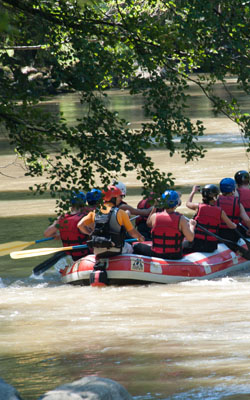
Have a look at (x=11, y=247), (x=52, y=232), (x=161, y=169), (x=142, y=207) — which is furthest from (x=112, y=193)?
(x=161, y=169)

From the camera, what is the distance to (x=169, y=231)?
401 inches

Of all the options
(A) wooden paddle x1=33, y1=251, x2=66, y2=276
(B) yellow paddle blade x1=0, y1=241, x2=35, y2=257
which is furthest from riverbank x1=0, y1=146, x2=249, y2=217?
(A) wooden paddle x1=33, y1=251, x2=66, y2=276

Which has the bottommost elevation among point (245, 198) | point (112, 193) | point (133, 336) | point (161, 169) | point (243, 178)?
point (161, 169)

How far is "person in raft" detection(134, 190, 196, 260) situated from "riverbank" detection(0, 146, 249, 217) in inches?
240

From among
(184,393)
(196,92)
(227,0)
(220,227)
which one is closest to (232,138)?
(220,227)

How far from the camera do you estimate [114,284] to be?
10211mm

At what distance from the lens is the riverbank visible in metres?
17.7

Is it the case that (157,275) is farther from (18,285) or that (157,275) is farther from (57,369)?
(57,369)

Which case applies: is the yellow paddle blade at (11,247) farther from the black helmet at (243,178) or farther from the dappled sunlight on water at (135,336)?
the black helmet at (243,178)

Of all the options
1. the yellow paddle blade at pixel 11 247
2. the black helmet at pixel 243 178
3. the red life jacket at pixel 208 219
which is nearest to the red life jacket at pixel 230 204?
the red life jacket at pixel 208 219

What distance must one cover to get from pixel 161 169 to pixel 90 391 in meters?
19.1

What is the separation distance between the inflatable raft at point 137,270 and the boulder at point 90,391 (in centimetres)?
548

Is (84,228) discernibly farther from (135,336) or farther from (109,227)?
(135,336)

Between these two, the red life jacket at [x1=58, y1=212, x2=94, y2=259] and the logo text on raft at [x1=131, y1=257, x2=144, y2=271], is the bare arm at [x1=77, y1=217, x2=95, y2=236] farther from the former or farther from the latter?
the logo text on raft at [x1=131, y1=257, x2=144, y2=271]
